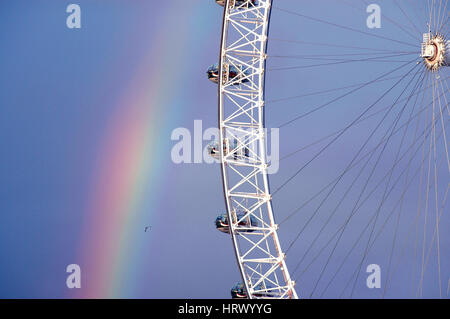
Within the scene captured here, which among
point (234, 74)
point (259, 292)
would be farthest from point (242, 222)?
point (234, 74)

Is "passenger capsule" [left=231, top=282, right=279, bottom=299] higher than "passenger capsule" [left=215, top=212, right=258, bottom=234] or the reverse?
the reverse

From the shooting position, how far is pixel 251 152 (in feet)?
87.1

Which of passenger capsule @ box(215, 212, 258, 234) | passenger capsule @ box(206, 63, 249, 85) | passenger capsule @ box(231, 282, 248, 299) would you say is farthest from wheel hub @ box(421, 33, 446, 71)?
passenger capsule @ box(231, 282, 248, 299)

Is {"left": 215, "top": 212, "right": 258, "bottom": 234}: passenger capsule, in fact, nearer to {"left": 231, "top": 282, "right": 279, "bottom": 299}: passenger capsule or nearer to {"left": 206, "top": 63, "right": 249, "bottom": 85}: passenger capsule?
{"left": 231, "top": 282, "right": 279, "bottom": 299}: passenger capsule

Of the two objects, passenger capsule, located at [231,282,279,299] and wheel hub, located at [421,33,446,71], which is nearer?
wheel hub, located at [421,33,446,71]

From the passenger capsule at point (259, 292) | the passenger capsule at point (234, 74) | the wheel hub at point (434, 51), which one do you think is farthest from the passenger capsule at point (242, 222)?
the wheel hub at point (434, 51)

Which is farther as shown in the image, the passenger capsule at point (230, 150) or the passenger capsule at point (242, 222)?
the passenger capsule at point (230, 150)

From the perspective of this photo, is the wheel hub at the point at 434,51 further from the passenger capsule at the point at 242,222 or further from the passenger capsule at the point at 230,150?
the passenger capsule at the point at 242,222

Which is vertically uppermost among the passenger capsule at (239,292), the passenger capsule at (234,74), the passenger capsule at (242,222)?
the passenger capsule at (234,74)

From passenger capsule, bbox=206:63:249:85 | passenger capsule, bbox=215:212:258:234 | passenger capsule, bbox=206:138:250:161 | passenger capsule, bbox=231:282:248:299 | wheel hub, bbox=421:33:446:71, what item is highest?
wheel hub, bbox=421:33:446:71

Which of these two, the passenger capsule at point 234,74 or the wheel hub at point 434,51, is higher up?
the wheel hub at point 434,51
